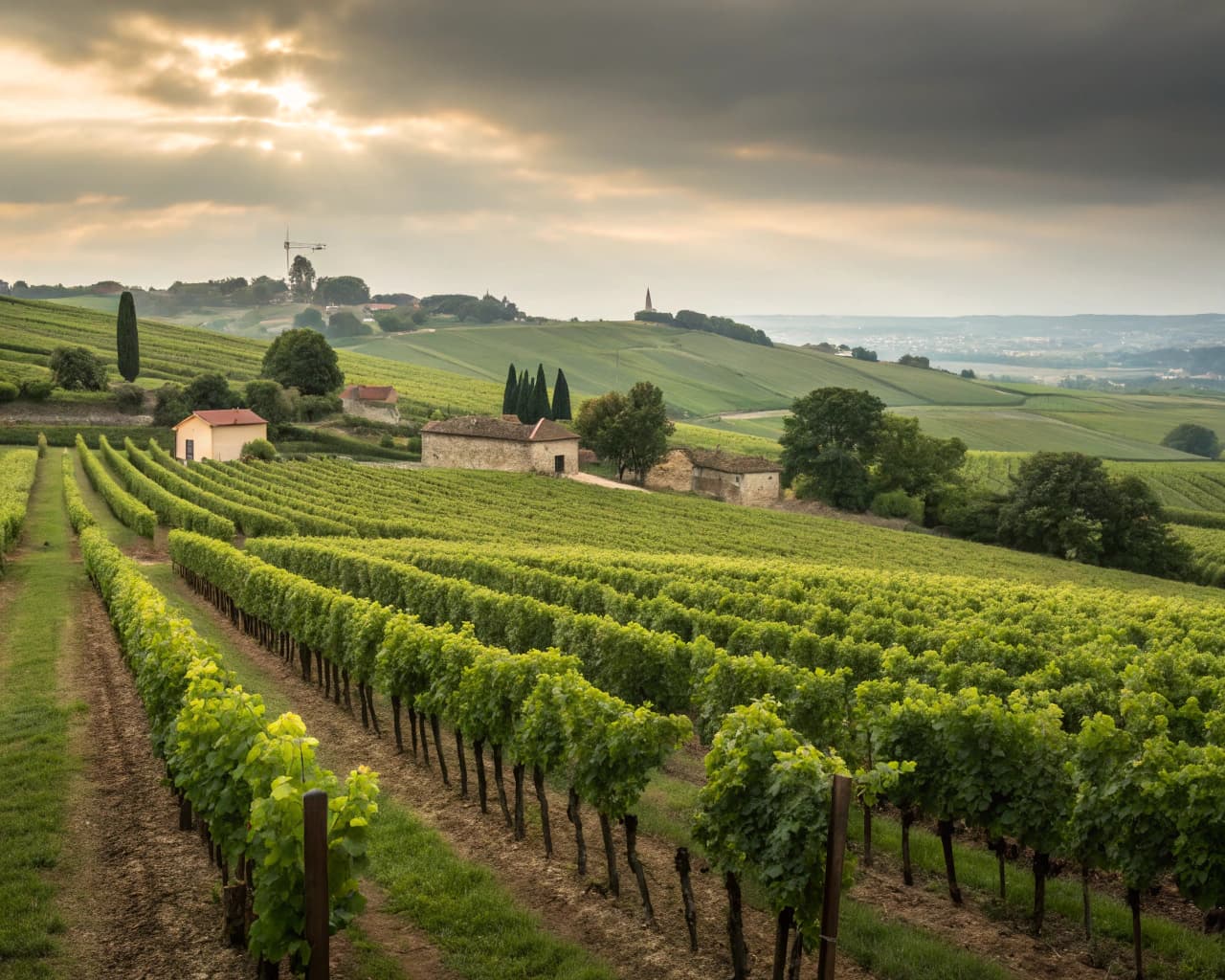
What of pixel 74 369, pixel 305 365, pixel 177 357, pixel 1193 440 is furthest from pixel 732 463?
pixel 1193 440

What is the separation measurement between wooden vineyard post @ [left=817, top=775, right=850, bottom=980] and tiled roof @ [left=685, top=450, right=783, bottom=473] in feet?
230

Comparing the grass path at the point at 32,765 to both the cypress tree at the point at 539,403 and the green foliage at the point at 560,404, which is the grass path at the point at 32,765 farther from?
the green foliage at the point at 560,404

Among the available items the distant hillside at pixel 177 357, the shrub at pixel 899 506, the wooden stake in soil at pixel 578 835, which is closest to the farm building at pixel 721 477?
the shrub at pixel 899 506

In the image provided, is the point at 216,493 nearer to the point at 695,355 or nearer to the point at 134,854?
the point at 134,854

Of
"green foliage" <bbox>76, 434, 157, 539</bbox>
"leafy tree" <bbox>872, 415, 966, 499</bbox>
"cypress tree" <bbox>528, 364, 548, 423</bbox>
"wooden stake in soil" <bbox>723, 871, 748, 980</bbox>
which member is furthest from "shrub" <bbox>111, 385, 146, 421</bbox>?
"wooden stake in soil" <bbox>723, 871, 748, 980</bbox>

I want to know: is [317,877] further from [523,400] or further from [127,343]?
[127,343]

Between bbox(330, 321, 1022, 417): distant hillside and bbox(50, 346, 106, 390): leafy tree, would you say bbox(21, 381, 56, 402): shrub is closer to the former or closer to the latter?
bbox(50, 346, 106, 390): leafy tree

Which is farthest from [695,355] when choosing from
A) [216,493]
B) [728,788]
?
[728,788]

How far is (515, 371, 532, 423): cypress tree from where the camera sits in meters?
94.3

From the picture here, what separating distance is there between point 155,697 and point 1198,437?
145895 mm

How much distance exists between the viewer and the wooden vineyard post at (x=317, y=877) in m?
7.64

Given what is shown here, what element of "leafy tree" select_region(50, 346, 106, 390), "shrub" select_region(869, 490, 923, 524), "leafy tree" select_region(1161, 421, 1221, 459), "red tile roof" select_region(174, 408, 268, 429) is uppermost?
"leafy tree" select_region(50, 346, 106, 390)

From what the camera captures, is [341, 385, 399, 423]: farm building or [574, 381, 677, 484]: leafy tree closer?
→ [574, 381, 677, 484]: leafy tree

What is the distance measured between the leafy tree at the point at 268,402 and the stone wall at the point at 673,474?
3285cm
